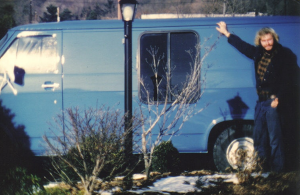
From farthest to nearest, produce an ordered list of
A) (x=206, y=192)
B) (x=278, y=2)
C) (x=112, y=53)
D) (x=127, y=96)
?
(x=278, y=2), (x=112, y=53), (x=127, y=96), (x=206, y=192)

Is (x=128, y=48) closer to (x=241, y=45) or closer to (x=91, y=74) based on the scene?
(x=91, y=74)

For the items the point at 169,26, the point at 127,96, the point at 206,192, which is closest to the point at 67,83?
the point at 127,96

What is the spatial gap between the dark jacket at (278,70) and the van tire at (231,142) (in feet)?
2.44

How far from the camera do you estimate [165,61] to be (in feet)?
16.3

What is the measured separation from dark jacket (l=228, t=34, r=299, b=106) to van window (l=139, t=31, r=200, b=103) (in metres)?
0.72

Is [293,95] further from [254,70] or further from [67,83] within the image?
[67,83]

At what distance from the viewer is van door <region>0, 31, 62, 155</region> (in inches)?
195

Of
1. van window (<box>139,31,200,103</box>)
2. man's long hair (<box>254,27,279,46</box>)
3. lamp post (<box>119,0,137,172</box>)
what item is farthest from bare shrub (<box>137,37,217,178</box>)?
man's long hair (<box>254,27,279,46</box>)

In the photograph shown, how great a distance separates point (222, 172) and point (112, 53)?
2657 mm

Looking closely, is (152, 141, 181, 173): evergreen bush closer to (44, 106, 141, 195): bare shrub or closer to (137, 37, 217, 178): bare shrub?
(137, 37, 217, 178): bare shrub

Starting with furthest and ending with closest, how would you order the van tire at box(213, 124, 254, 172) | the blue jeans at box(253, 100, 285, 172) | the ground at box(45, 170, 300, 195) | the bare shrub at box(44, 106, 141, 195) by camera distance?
1. the van tire at box(213, 124, 254, 172)
2. the blue jeans at box(253, 100, 285, 172)
3. the ground at box(45, 170, 300, 195)
4. the bare shrub at box(44, 106, 141, 195)

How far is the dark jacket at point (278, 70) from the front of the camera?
449 cm

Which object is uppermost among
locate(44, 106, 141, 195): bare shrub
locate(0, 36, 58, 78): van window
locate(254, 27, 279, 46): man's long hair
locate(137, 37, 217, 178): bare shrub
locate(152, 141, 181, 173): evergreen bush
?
locate(254, 27, 279, 46): man's long hair

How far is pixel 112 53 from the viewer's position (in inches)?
197
